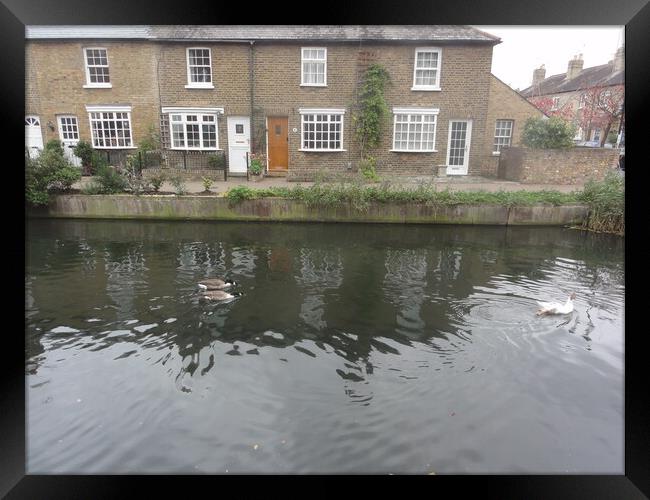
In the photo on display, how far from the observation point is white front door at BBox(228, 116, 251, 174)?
15586mm

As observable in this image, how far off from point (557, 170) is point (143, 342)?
43.6 feet

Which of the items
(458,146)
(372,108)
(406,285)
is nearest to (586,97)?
(458,146)

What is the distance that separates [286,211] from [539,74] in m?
22.2

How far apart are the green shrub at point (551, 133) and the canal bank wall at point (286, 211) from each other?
4199 millimetres

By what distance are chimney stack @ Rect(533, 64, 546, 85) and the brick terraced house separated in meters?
12.0

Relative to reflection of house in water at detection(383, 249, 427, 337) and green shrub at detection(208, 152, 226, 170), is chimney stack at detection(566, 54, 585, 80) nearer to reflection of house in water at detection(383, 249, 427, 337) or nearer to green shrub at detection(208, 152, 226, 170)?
green shrub at detection(208, 152, 226, 170)

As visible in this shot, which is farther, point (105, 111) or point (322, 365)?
point (105, 111)

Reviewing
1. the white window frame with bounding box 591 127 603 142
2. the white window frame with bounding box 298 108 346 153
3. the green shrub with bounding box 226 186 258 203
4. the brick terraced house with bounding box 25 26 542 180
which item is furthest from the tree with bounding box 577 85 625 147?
the green shrub with bounding box 226 186 258 203

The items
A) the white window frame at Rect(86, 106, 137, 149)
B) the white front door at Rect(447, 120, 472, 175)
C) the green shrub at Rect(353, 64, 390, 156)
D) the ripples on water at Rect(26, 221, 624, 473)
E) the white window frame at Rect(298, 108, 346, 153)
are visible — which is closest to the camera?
the ripples on water at Rect(26, 221, 624, 473)

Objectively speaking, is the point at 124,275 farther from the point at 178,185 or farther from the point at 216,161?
the point at 216,161

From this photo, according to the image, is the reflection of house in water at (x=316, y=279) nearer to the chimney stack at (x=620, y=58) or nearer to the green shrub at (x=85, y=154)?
the chimney stack at (x=620, y=58)

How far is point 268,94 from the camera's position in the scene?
1532 cm

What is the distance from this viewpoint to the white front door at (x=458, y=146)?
51.1 feet

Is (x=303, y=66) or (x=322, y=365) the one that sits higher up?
(x=303, y=66)
